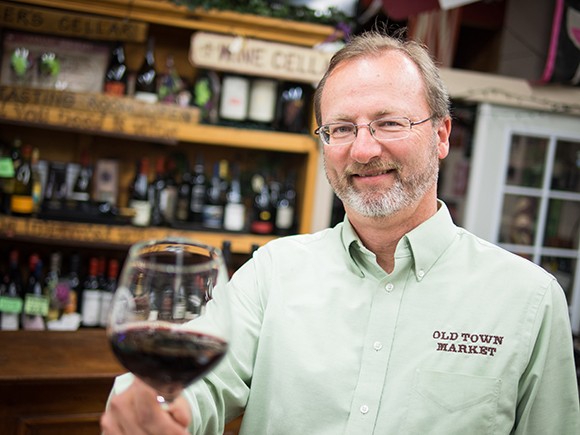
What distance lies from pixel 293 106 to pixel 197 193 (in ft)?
2.19

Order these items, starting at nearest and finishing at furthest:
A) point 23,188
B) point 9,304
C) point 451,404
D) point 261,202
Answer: point 451,404 → point 9,304 → point 23,188 → point 261,202

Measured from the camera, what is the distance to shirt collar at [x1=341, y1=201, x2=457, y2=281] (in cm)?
125

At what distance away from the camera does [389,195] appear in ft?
4.17

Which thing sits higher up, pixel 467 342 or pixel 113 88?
pixel 113 88

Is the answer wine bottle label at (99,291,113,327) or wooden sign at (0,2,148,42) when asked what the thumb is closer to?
wine bottle label at (99,291,113,327)

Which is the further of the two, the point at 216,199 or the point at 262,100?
the point at 216,199

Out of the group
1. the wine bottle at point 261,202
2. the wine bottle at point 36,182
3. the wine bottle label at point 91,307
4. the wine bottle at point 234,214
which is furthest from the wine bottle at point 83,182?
the wine bottle at point 261,202

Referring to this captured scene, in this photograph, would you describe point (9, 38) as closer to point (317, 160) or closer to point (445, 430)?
point (317, 160)

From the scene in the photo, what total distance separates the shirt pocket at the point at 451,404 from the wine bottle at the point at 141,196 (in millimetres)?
2099

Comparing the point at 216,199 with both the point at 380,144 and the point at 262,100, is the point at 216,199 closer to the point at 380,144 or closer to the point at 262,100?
the point at 262,100

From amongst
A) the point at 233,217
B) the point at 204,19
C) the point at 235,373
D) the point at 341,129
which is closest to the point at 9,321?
the point at 233,217

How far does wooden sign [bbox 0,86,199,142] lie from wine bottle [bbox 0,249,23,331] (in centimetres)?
65

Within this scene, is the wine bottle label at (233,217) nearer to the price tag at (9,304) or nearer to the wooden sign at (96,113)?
the wooden sign at (96,113)

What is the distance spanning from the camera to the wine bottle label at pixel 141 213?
3.00m
